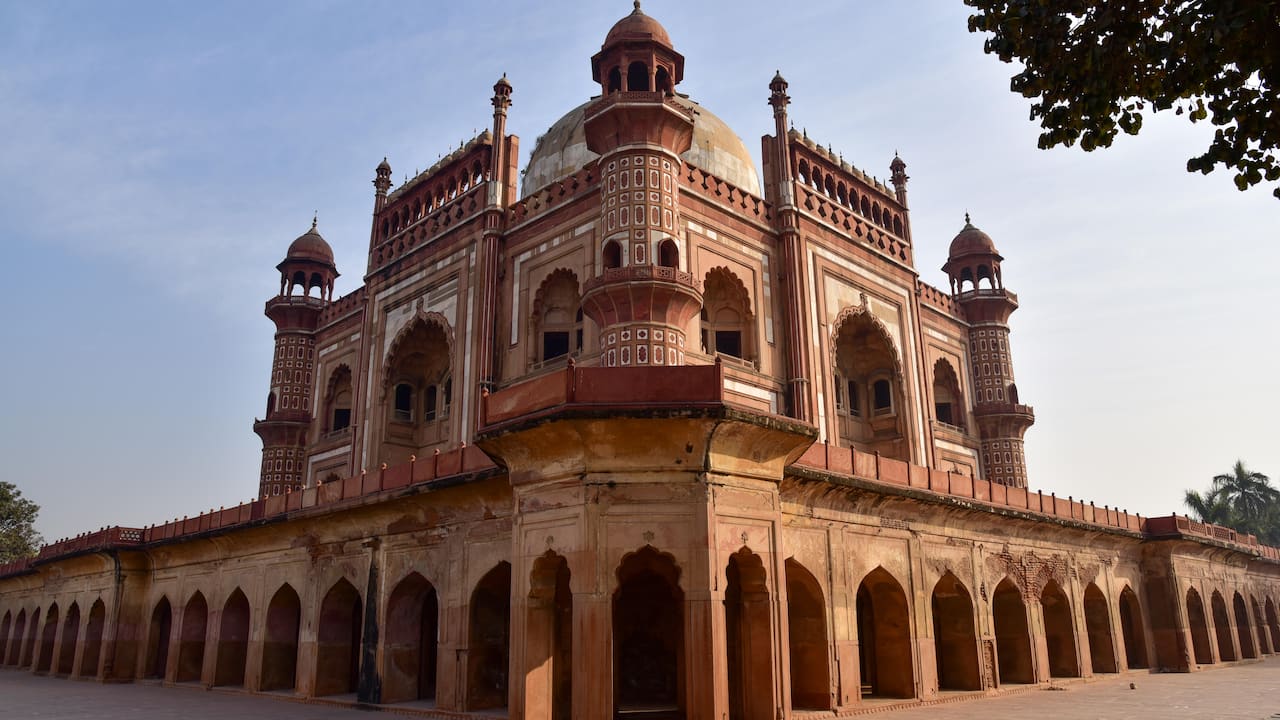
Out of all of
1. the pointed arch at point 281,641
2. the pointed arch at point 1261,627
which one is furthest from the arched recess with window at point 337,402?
the pointed arch at point 1261,627

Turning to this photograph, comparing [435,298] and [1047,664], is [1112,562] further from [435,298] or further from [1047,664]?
[435,298]

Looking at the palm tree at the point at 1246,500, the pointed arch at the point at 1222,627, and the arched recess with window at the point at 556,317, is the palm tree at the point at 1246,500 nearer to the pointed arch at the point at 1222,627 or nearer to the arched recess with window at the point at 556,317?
the pointed arch at the point at 1222,627

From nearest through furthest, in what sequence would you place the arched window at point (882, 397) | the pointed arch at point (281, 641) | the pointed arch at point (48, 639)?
the pointed arch at point (281, 641), the arched window at point (882, 397), the pointed arch at point (48, 639)

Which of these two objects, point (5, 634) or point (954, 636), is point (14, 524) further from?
point (954, 636)

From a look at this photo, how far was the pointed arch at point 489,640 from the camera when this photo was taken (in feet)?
43.1

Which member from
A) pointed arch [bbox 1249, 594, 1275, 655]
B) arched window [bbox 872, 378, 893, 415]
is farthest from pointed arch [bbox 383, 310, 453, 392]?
pointed arch [bbox 1249, 594, 1275, 655]

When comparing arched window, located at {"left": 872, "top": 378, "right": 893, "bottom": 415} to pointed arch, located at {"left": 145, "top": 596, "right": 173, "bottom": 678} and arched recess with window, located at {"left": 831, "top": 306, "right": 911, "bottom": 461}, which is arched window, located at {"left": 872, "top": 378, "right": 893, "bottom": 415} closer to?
arched recess with window, located at {"left": 831, "top": 306, "right": 911, "bottom": 461}

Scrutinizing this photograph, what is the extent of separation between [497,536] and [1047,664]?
11400 mm

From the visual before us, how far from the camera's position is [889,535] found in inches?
591

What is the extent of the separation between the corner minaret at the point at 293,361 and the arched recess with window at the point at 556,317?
1198 centimetres

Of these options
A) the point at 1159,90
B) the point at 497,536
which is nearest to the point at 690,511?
the point at 497,536

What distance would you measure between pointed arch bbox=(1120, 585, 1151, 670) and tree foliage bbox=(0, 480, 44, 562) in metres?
49.0

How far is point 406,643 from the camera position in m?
14.8

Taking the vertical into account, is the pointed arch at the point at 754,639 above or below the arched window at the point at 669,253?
below
